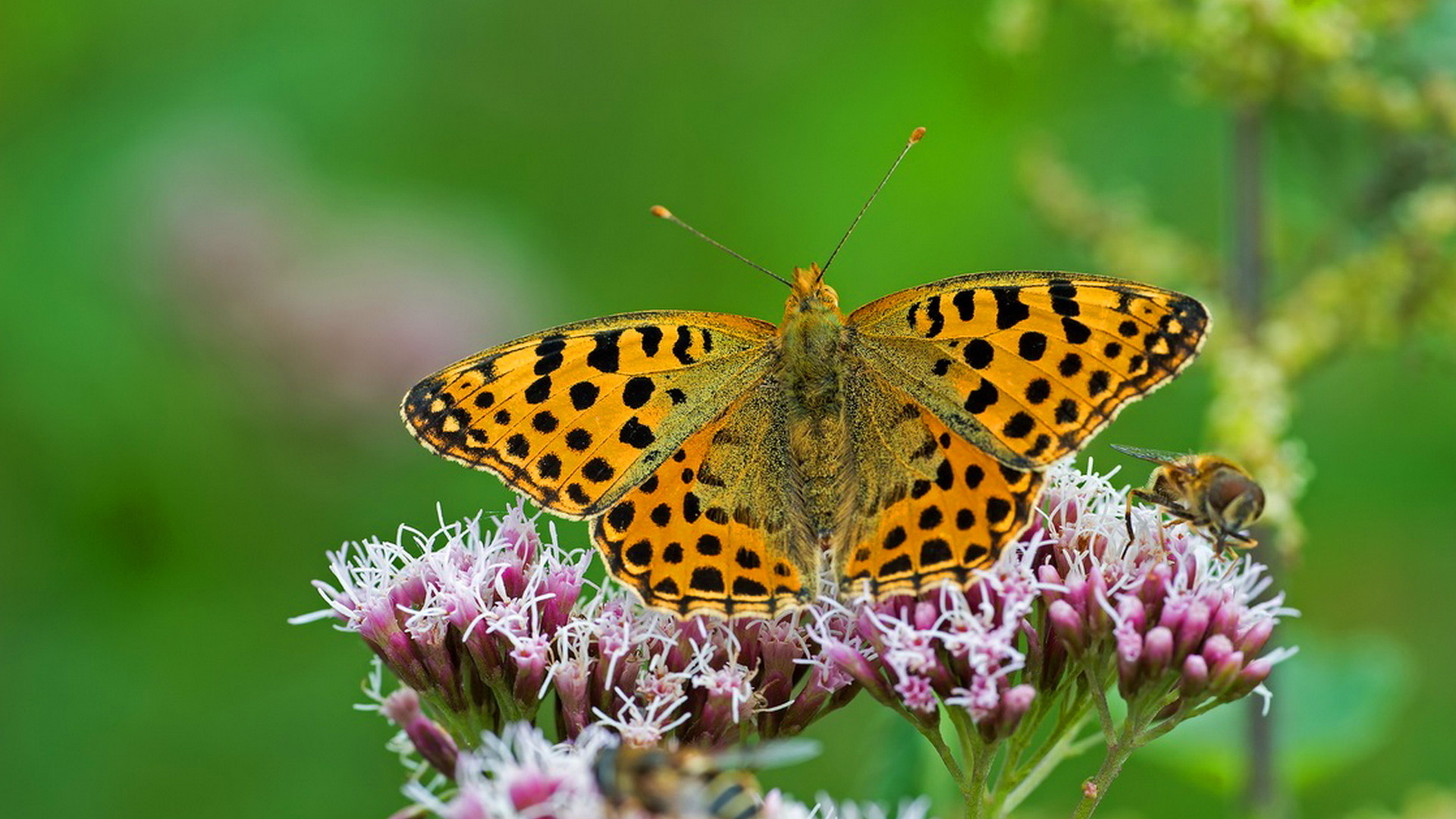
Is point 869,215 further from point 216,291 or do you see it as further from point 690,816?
point 690,816

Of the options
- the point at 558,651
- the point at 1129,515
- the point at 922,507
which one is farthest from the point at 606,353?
the point at 1129,515

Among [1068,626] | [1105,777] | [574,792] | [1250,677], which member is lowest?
[574,792]

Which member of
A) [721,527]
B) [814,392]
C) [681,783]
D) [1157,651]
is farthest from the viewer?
[814,392]

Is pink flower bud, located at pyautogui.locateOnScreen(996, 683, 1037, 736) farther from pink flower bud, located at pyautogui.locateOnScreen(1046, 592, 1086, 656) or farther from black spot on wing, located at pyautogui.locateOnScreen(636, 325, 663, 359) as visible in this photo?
black spot on wing, located at pyautogui.locateOnScreen(636, 325, 663, 359)

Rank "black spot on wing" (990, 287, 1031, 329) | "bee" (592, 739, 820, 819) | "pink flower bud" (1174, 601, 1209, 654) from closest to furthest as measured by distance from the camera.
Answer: "bee" (592, 739, 820, 819)
"pink flower bud" (1174, 601, 1209, 654)
"black spot on wing" (990, 287, 1031, 329)

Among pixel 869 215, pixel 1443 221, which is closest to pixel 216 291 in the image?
pixel 869 215

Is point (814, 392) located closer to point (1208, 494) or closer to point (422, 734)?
point (1208, 494)

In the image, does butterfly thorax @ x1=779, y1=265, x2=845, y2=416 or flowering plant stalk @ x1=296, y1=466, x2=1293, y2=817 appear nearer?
flowering plant stalk @ x1=296, y1=466, x2=1293, y2=817

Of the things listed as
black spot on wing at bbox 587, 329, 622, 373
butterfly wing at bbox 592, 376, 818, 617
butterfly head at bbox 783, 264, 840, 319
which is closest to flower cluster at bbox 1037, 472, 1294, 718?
butterfly wing at bbox 592, 376, 818, 617
